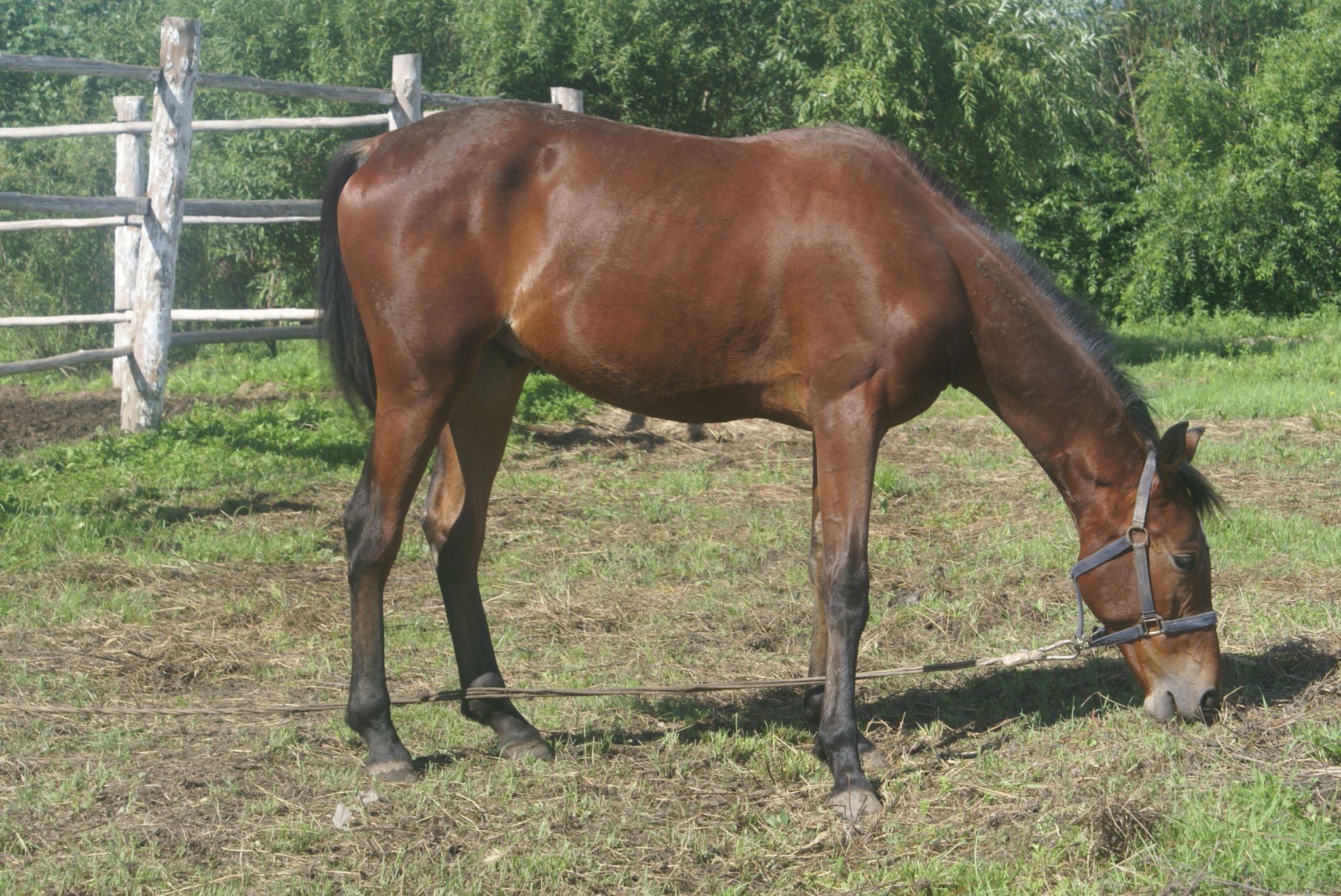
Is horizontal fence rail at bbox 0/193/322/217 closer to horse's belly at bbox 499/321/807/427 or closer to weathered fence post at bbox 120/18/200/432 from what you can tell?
weathered fence post at bbox 120/18/200/432

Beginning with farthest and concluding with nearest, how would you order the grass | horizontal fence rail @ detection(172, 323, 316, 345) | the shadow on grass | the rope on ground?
the shadow on grass
horizontal fence rail @ detection(172, 323, 316, 345)
the rope on ground
the grass

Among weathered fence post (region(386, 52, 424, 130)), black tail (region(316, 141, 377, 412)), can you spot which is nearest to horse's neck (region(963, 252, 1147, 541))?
black tail (region(316, 141, 377, 412))

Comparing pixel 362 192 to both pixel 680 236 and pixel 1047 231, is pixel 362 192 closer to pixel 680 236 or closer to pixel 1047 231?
pixel 680 236

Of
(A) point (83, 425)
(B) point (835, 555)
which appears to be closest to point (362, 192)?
(B) point (835, 555)

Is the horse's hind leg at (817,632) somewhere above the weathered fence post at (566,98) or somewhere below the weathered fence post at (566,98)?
below

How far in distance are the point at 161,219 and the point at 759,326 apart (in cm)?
616

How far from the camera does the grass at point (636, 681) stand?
133 inches

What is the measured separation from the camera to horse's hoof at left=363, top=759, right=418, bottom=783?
4035mm

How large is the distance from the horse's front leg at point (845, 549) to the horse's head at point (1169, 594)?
894mm

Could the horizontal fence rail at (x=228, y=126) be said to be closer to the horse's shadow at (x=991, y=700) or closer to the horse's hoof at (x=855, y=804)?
the horse's shadow at (x=991, y=700)

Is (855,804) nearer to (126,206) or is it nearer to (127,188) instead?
(126,206)

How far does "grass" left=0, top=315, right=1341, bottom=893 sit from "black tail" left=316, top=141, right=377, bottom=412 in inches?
4.9

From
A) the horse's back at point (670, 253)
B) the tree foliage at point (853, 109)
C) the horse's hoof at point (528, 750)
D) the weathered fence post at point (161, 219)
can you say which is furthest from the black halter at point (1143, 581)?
the tree foliage at point (853, 109)

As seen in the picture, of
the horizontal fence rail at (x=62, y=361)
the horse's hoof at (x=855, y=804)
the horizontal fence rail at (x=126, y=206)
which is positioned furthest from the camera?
the horizontal fence rail at (x=126, y=206)
